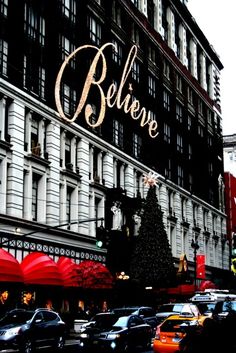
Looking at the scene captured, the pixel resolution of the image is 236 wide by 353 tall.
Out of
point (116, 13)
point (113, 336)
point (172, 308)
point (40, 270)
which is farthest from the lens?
point (116, 13)

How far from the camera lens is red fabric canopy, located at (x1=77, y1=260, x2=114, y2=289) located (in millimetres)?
45500

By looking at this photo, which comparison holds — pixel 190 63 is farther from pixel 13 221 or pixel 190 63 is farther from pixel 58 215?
pixel 13 221

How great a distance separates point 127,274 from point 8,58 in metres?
21.7

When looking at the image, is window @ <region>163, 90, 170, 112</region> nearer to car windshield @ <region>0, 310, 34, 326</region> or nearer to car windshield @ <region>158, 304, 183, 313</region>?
car windshield @ <region>158, 304, 183, 313</region>

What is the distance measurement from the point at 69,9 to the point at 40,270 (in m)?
23.5

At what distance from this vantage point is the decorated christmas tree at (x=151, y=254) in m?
53.3

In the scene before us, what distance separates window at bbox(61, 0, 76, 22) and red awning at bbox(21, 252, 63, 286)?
21.0 meters

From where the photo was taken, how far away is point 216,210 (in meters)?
92.1

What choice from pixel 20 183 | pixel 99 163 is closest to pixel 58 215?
pixel 20 183

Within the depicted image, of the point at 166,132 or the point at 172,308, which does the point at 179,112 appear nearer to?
the point at 166,132

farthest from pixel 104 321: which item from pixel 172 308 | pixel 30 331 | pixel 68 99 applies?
pixel 68 99

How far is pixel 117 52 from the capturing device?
2448 inches

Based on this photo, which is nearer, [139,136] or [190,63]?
[139,136]

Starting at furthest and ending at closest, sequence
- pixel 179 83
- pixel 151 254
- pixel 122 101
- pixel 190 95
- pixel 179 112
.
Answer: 1. pixel 190 95
2. pixel 179 83
3. pixel 179 112
4. pixel 122 101
5. pixel 151 254
